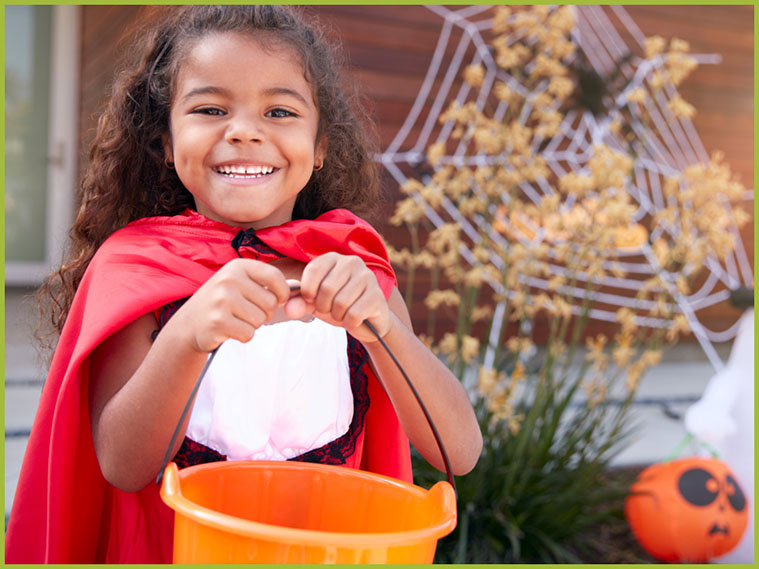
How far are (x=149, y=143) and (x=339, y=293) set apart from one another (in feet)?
2.27

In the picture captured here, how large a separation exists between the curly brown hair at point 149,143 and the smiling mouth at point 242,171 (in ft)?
0.66

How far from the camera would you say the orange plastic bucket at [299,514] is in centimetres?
76

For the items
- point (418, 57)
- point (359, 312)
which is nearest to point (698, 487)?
point (359, 312)

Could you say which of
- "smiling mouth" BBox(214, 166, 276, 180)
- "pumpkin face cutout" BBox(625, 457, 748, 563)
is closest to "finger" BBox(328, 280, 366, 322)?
"smiling mouth" BBox(214, 166, 276, 180)

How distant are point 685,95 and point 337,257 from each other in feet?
18.8

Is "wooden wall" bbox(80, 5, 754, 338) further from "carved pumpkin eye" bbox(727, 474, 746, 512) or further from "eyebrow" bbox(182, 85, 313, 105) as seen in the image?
"eyebrow" bbox(182, 85, 313, 105)

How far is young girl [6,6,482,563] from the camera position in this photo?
1.12m

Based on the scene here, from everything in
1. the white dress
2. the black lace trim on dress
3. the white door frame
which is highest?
the white door frame

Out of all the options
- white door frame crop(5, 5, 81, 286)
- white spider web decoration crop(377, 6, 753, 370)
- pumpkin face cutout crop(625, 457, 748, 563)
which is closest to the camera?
pumpkin face cutout crop(625, 457, 748, 563)

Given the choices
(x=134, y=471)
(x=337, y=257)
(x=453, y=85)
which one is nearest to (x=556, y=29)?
(x=337, y=257)

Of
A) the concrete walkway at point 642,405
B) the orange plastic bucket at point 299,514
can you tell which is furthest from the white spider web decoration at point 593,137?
the orange plastic bucket at point 299,514

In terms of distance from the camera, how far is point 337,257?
3.07 ft

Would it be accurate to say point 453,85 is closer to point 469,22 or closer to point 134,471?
point 469,22

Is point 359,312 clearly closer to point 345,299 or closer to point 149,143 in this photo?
point 345,299
